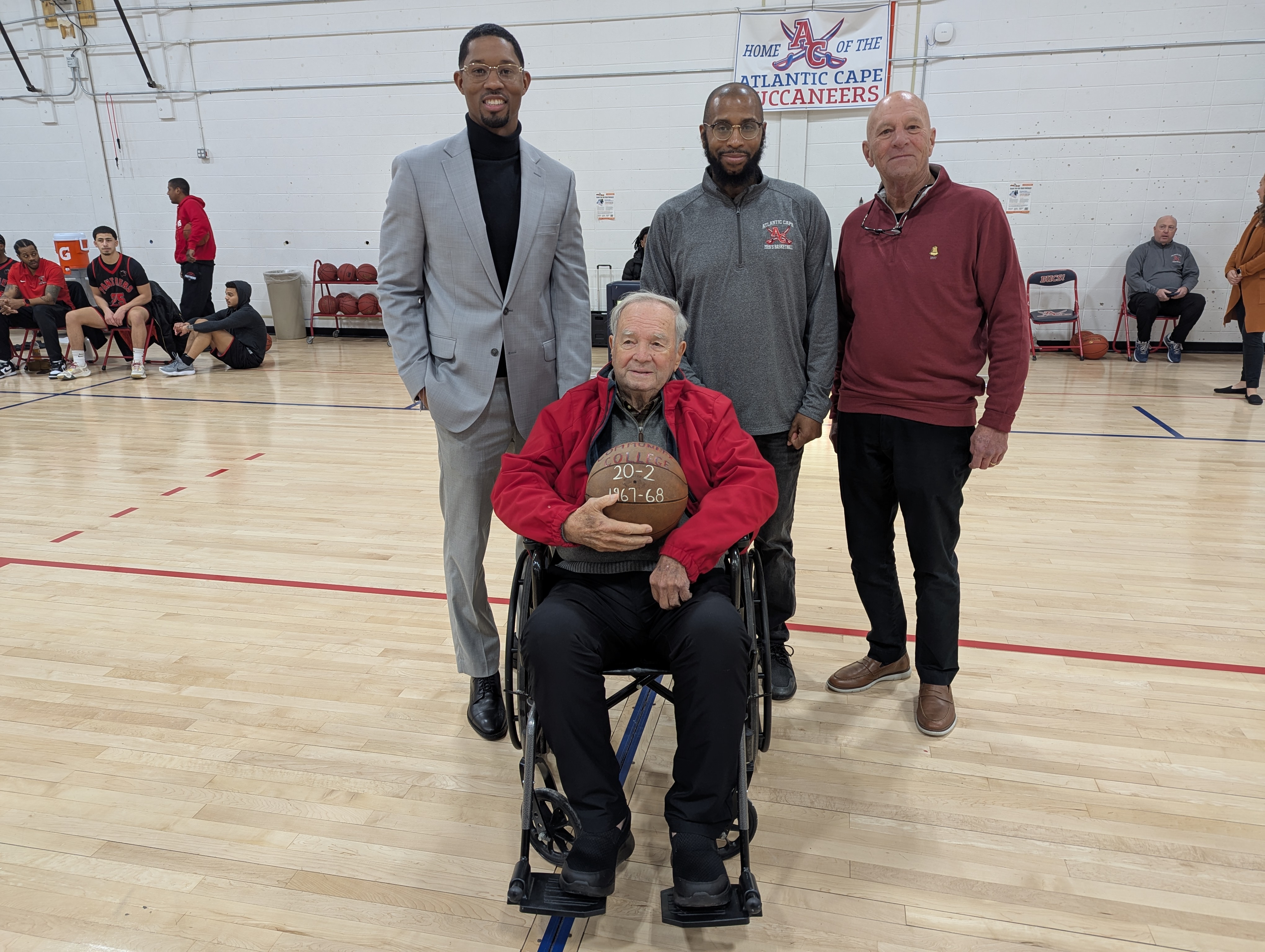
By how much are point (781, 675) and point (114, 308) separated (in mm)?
7309

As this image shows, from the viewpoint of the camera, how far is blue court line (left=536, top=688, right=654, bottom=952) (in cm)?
149

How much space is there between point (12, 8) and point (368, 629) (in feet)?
33.6

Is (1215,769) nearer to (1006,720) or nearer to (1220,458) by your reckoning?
(1006,720)

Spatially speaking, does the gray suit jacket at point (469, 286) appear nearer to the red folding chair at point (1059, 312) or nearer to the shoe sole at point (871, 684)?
the shoe sole at point (871, 684)

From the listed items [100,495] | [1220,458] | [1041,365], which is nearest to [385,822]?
[100,495]

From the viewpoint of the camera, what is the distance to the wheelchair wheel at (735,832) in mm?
1526

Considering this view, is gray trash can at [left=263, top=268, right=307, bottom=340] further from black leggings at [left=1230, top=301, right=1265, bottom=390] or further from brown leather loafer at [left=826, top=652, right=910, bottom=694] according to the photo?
black leggings at [left=1230, top=301, right=1265, bottom=390]

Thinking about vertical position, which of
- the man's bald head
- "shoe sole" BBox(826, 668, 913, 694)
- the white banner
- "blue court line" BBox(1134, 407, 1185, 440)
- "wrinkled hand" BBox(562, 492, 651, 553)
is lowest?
"shoe sole" BBox(826, 668, 913, 694)

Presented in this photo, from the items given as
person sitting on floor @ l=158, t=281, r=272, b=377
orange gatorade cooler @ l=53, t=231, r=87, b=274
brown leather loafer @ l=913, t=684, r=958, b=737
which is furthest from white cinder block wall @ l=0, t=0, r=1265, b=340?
brown leather loafer @ l=913, t=684, r=958, b=737

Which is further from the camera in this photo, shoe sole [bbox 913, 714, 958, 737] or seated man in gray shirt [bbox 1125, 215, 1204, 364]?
seated man in gray shirt [bbox 1125, 215, 1204, 364]

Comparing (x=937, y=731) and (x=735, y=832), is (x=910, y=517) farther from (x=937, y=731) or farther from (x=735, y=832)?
(x=735, y=832)

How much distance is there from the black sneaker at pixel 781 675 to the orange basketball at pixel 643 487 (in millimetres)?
784

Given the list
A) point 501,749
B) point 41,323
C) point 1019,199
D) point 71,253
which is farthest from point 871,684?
point 71,253

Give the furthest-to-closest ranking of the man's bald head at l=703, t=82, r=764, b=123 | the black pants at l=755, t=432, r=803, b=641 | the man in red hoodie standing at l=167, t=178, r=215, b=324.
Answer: the man in red hoodie standing at l=167, t=178, r=215, b=324
the black pants at l=755, t=432, r=803, b=641
the man's bald head at l=703, t=82, r=764, b=123
